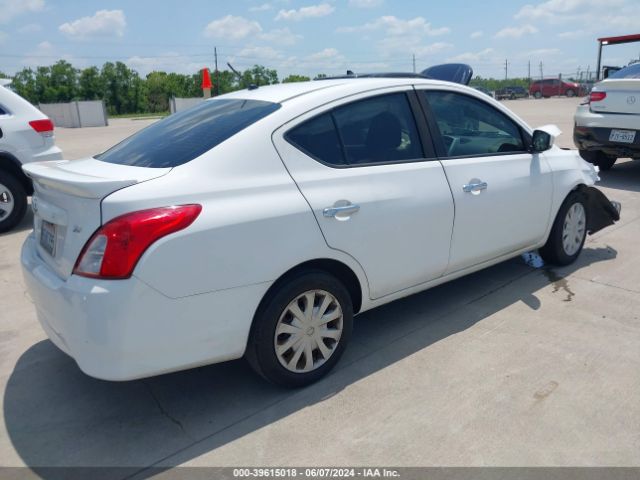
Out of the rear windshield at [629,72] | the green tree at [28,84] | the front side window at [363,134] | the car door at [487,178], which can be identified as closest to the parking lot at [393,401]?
the car door at [487,178]

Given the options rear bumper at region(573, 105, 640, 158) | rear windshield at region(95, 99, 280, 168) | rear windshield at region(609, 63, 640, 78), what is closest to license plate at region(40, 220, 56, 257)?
rear windshield at region(95, 99, 280, 168)

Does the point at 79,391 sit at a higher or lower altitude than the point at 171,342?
lower

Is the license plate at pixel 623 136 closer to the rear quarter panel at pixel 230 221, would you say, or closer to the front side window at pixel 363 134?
the front side window at pixel 363 134

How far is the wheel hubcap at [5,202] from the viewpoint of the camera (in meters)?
6.58

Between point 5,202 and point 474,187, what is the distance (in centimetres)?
562

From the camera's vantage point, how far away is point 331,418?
2.81 m

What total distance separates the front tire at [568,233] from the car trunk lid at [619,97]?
3.63m

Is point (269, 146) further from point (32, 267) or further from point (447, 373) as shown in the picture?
point (447, 373)

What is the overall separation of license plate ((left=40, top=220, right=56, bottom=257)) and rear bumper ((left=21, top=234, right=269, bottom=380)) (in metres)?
0.12

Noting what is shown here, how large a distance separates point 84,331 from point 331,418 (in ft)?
4.16

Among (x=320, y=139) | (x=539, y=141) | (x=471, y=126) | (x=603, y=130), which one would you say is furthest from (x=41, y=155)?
(x=603, y=130)

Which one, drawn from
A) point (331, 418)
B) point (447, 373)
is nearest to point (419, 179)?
point (447, 373)

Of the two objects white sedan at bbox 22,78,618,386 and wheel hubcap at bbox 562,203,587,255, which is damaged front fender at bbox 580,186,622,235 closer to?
wheel hubcap at bbox 562,203,587,255

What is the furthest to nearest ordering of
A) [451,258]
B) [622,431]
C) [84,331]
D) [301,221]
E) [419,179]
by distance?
[451,258], [419,179], [301,221], [622,431], [84,331]
